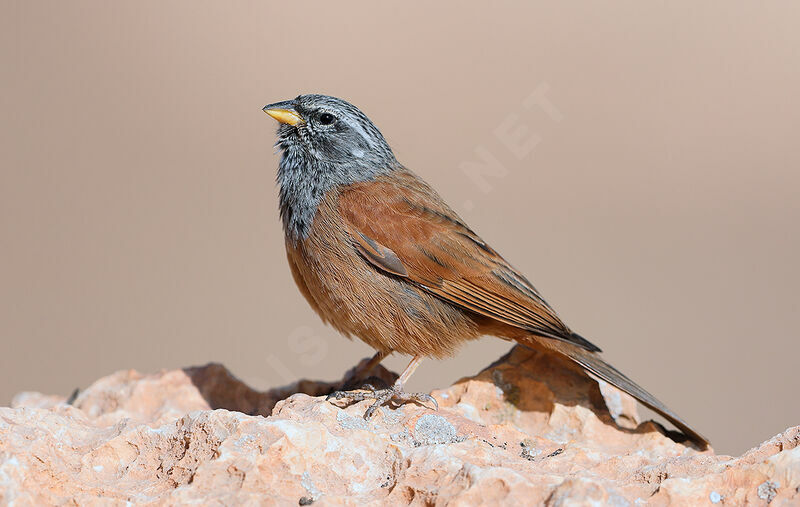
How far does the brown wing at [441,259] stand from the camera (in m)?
4.85

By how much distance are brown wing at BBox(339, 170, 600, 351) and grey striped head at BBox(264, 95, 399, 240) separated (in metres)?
0.21

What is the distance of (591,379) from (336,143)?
2.25 m

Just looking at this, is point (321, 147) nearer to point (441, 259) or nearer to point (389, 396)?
point (441, 259)

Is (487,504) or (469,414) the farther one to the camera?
(469,414)

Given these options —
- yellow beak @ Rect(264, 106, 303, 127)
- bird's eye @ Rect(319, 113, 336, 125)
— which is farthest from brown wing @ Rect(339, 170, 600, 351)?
yellow beak @ Rect(264, 106, 303, 127)

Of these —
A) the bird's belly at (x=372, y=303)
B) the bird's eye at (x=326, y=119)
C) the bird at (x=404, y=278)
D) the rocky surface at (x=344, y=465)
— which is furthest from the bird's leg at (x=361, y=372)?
the bird's eye at (x=326, y=119)

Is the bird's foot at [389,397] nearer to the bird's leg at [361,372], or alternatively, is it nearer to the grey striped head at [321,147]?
the bird's leg at [361,372]

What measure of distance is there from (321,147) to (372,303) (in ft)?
4.01

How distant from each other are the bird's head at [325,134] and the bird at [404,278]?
0.06m

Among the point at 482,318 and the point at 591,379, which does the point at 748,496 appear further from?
the point at 482,318

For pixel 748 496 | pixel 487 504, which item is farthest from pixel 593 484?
pixel 748 496

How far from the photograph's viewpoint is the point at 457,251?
508 centimetres

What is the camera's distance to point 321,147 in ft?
17.9

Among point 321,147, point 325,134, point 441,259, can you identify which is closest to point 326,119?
point 325,134
